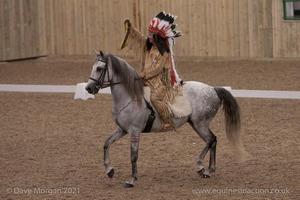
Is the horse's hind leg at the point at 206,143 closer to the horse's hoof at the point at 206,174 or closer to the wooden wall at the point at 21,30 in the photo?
the horse's hoof at the point at 206,174

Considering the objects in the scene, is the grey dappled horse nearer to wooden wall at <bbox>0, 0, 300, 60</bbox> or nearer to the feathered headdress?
the feathered headdress

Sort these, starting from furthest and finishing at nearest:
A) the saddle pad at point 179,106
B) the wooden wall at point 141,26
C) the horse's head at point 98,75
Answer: the wooden wall at point 141,26 < the saddle pad at point 179,106 < the horse's head at point 98,75

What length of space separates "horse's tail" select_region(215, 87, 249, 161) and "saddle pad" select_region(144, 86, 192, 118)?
57 centimetres

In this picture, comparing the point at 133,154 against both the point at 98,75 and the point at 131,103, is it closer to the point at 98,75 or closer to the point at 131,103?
the point at 131,103

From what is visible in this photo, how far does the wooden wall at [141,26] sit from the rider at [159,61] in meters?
10.2

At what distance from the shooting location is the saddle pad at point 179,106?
429 inches

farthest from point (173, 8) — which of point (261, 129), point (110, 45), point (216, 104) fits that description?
point (216, 104)

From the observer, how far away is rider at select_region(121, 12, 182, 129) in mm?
10914

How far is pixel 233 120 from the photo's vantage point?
11.4 metres

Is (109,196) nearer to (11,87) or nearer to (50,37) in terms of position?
(11,87)

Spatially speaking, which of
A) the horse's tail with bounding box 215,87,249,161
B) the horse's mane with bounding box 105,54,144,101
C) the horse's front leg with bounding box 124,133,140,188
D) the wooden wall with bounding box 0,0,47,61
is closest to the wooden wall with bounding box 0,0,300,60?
the wooden wall with bounding box 0,0,47,61

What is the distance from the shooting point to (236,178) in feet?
36.6

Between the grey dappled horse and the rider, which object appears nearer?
the grey dappled horse

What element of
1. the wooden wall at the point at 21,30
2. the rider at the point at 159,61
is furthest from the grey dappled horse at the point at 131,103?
the wooden wall at the point at 21,30
